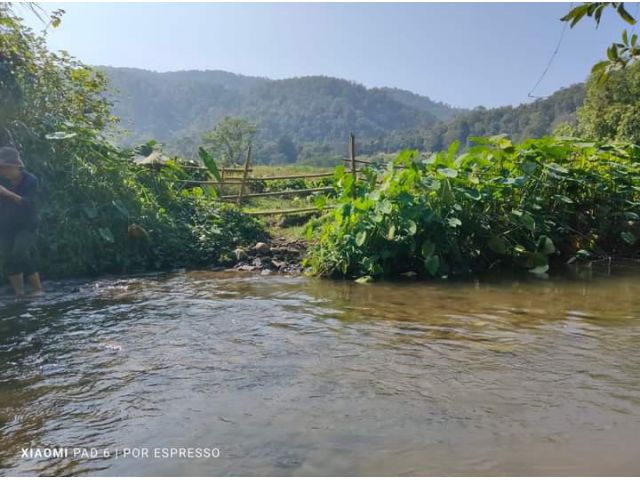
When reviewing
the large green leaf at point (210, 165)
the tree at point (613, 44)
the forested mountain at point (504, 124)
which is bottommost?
the large green leaf at point (210, 165)

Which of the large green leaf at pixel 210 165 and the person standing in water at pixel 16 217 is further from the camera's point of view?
the large green leaf at pixel 210 165

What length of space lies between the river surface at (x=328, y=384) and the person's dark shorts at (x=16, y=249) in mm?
688

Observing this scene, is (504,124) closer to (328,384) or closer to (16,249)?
(16,249)

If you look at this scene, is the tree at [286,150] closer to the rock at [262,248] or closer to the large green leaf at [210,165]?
the large green leaf at [210,165]

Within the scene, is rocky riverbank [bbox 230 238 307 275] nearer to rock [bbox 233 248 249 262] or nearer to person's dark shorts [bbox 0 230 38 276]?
rock [bbox 233 248 249 262]

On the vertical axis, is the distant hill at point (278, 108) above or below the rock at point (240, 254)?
above

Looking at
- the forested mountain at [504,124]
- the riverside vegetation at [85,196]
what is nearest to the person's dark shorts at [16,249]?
the riverside vegetation at [85,196]

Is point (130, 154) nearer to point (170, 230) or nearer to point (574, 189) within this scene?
point (170, 230)

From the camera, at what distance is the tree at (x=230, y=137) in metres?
42.2

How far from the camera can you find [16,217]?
228 inches

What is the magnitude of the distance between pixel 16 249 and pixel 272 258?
325 cm

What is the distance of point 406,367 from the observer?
354 centimetres

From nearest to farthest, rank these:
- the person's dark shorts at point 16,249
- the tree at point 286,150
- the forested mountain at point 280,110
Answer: the person's dark shorts at point 16,249 → the tree at point 286,150 → the forested mountain at point 280,110

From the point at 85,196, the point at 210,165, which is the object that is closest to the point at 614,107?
the point at 210,165
